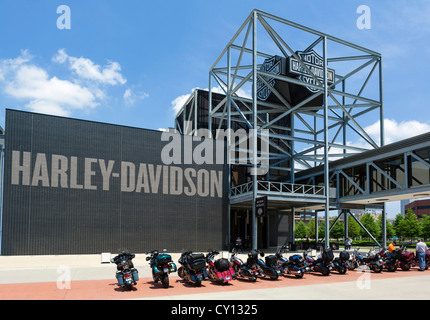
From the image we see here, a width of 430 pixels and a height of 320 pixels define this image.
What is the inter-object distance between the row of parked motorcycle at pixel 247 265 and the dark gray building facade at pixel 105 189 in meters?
12.4

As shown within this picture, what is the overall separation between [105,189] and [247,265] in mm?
15243

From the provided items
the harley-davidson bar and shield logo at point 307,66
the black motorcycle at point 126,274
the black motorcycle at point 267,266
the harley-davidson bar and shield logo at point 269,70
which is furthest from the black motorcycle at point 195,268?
the harley-davidson bar and shield logo at point 269,70

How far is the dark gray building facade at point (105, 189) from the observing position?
23.0 meters

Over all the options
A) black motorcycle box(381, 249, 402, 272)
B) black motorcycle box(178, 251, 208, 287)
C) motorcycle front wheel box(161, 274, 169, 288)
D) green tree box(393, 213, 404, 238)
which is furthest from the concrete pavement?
green tree box(393, 213, 404, 238)

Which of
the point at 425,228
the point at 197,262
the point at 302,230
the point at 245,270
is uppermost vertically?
the point at 197,262

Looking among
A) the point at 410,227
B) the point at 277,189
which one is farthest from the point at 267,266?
the point at 410,227

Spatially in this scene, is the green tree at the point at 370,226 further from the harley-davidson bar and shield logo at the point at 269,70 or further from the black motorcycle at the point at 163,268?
the black motorcycle at the point at 163,268

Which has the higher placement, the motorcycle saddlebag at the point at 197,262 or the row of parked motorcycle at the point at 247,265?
the motorcycle saddlebag at the point at 197,262

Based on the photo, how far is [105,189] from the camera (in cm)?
2506

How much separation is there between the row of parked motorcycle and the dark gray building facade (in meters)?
12.4

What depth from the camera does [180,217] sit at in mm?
27172

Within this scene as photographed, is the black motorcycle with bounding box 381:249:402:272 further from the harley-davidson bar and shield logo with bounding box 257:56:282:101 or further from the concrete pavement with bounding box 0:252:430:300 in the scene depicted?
the harley-davidson bar and shield logo with bounding box 257:56:282:101

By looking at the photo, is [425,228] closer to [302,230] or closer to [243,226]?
[302,230]
